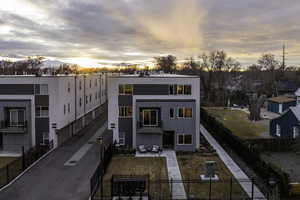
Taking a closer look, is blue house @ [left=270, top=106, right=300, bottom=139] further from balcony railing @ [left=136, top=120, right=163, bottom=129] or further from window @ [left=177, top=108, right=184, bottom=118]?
balcony railing @ [left=136, top=120, right=163, bottom=129]

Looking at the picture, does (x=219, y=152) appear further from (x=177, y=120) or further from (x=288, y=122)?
(x=288, y=122)

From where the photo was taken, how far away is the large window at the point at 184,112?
1149 inches

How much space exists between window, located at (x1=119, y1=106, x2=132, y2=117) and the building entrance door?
388 centimetres

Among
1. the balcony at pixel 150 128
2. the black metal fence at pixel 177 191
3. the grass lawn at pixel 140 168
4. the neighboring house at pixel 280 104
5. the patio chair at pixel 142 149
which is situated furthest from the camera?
the neighboring house at pixel 280 104

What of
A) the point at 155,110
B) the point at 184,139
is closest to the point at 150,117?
the point at 155,110

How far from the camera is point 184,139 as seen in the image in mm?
29312

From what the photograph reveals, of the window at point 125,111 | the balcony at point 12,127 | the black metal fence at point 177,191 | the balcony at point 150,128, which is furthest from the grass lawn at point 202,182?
the balcony at point 12,127

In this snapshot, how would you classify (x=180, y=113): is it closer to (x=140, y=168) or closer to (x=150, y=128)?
(x=150, y=128)

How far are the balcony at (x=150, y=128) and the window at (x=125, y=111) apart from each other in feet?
5.09

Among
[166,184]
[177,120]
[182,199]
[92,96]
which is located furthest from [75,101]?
[182,199]

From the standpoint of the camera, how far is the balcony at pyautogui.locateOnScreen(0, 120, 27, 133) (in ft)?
94.4

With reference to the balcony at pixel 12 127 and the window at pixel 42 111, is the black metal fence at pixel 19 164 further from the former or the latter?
the window at pixel 42 111

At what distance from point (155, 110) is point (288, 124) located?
13.7 meters

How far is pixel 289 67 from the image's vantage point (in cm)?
9581
